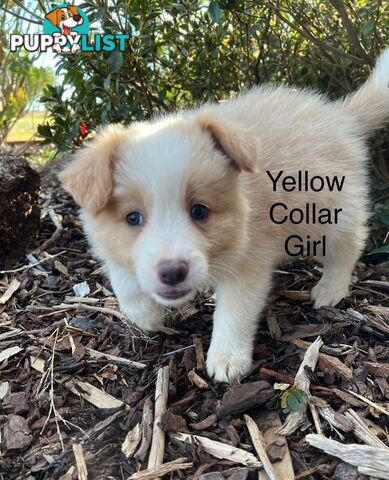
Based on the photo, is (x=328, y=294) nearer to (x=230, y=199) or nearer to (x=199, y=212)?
(x=230, y=199)

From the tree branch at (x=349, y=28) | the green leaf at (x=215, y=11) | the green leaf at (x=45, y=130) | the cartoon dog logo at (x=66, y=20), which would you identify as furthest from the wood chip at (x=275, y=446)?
the cartoon dog logo at (x=66, y=20)

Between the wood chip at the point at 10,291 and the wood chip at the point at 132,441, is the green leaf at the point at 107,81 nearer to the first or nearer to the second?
the wood chip at the point at 10,291

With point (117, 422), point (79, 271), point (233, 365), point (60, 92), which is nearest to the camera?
point (117, 422)

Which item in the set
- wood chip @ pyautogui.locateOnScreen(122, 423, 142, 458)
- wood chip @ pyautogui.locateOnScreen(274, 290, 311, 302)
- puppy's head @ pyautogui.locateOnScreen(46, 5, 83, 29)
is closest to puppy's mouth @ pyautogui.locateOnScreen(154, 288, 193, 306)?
wood chip @ pyautogui.locateOnScreen(122, 423, 142, 458)

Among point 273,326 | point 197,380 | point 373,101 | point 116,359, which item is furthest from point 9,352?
point 373,101

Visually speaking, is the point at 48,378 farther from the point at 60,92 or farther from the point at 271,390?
the point at 60,92

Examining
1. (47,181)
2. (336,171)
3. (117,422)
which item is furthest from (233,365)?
(47,181)

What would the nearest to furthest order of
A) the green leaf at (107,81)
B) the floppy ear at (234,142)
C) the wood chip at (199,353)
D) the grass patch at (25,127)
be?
the floppy ear at (234,142), the wood chip at (199,353), the green leaf at (107,81), the grass patch at (25,127)
